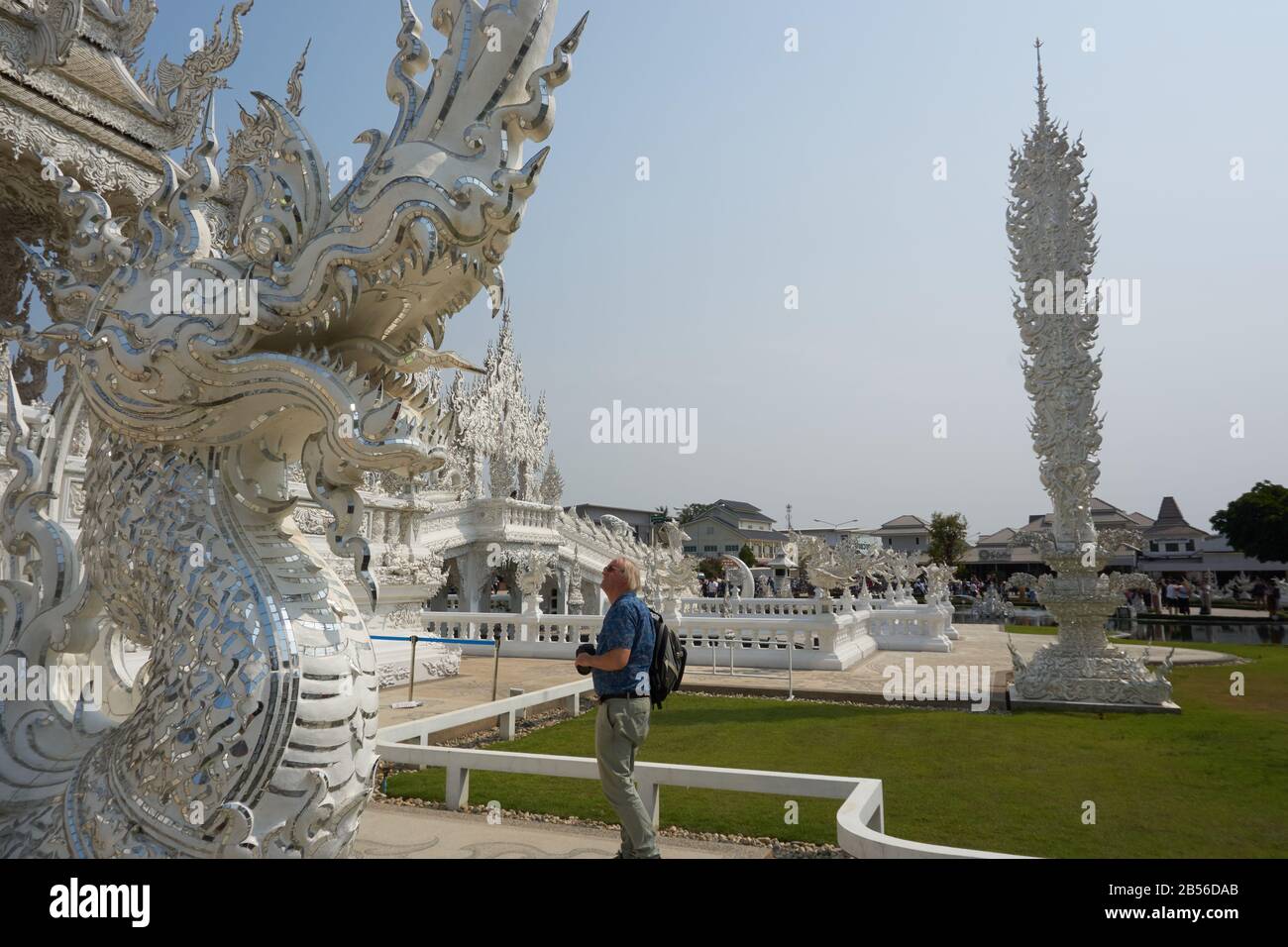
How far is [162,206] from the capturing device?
7.69ft

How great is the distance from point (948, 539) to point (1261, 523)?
15419 millimetres

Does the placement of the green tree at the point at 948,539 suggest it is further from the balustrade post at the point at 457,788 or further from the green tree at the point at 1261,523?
the balustrade post at the point at 457,788

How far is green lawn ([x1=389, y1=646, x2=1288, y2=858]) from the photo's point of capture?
4.39 m

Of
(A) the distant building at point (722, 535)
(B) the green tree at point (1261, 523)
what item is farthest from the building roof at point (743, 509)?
(B) the green tree at point (1261, 523)

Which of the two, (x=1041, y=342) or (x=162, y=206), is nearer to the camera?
(x=162, y=206)

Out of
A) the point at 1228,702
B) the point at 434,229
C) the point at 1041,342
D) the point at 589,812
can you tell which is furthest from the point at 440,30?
the point at 1228,702

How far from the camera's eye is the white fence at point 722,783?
9.64 feet

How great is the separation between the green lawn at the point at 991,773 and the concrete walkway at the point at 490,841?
1.41ft

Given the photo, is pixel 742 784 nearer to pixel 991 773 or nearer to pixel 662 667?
pixel 662 667

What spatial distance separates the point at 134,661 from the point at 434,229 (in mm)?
6744

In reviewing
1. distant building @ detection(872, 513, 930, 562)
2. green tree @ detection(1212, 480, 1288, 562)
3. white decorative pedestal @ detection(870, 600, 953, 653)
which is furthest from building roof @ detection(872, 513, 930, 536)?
white decorative pedestal @ detection(870, 600, 953, 653)

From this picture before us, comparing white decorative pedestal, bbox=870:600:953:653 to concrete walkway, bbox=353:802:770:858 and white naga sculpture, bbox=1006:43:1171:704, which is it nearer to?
white naga sculpture, bbox=1006:43:1171:704

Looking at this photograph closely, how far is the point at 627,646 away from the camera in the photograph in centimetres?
330
